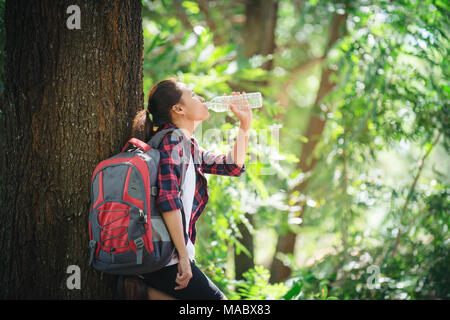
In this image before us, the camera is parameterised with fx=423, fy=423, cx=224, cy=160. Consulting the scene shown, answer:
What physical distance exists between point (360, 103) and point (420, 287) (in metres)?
1.95

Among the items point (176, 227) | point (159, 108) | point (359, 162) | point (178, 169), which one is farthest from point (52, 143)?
point (359, 162)

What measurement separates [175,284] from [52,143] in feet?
3.05

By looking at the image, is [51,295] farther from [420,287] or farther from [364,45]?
[364,45]

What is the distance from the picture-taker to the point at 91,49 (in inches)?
84.7

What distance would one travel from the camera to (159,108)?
2.21m

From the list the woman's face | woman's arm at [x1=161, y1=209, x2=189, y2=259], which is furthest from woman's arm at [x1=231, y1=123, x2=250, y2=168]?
woman's arm at [x1=161, y1=209, x2=189, y2=259]

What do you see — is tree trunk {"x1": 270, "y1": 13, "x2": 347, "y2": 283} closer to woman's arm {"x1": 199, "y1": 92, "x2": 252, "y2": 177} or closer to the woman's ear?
woman's arm {"x1": 199, "y1": 92, "x2": 252, "y2": 177}

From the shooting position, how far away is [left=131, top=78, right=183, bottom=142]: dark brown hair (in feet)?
7.14

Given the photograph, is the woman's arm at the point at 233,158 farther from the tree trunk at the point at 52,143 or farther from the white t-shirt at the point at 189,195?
the tree trunk at the point at 52,143

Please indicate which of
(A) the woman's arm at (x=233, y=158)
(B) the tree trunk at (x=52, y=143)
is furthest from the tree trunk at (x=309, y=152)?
(B) the tree trunk at (x=52, y=143)

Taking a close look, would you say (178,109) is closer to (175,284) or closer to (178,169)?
(178,169)

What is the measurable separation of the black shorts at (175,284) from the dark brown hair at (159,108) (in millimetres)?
671

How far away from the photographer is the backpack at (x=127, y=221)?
185 cm
